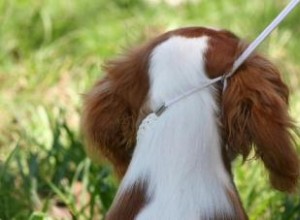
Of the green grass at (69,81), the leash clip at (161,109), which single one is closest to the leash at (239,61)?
the leash clip at (161,109)

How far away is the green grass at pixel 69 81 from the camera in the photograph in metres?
4.32

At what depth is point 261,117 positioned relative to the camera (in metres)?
Result: 2.96

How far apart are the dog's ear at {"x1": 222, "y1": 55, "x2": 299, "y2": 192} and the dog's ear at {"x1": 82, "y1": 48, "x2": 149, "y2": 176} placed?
285 mm

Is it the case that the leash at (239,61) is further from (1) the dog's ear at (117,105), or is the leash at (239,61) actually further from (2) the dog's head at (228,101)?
(1) the dog's ear at (117,105)

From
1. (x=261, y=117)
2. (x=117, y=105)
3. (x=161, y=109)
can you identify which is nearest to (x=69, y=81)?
(x=117, y=105)

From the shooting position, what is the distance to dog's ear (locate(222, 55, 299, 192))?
2951 millimetres

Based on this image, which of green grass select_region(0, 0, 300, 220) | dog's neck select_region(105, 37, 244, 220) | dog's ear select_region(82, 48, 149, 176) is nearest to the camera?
dog's neck select_region(105, 37, 244, 220)

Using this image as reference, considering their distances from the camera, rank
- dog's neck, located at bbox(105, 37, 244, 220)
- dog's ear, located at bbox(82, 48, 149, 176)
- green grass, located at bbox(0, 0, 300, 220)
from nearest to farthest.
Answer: dog's neck, located at bbox(105, 37, 244, 220) < dog's ear, located at bbox(82, 48, 149, 176) < green grass, located at bbox(0, 0, 300, 220)

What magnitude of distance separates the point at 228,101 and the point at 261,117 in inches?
4.4

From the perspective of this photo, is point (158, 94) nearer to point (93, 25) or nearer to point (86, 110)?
point (86, 110)

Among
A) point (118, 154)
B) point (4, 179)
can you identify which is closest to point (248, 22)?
point (4, 179)

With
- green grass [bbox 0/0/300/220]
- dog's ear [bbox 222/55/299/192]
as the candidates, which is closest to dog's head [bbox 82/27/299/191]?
dog's ear [bbox 222/55/299/192]

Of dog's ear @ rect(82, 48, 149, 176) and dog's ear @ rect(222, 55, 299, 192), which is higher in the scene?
dog's ear @ rect(82, 48, 149, 176)

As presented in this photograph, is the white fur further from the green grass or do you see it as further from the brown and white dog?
the green grass
